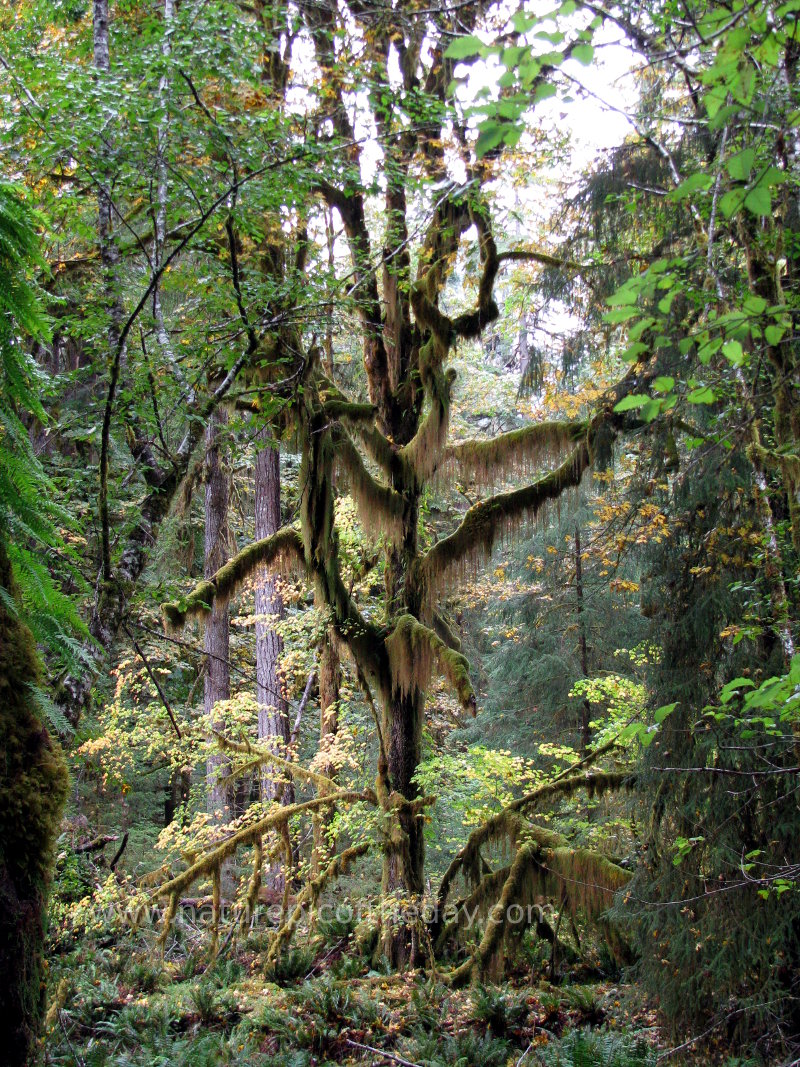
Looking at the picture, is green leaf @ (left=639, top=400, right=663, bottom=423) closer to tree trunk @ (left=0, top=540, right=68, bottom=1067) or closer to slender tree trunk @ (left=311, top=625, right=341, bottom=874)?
tree trunk @ (left=0, top=540, right=68, bottom=1067)

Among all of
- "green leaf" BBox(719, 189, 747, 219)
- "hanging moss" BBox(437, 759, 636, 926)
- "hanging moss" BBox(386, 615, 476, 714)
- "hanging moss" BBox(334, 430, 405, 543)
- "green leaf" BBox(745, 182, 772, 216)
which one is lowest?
"hanging moss" BBox(437, 759, 636, 926)

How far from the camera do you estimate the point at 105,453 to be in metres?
3.48

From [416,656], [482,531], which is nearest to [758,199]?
[416,656]

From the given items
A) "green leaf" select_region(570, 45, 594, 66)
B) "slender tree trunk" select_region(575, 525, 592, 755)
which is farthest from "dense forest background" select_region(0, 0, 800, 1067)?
"slender tree trunk" select_region(575, 525, 592, 755)

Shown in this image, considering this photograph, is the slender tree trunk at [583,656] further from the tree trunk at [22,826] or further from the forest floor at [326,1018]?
the tree trunk at [22,826]

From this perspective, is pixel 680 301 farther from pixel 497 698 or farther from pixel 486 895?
pixel 497 698

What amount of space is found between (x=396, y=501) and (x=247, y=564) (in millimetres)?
1782

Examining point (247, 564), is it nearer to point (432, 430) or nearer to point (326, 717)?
point (432, 430)

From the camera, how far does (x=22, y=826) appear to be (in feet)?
6.94

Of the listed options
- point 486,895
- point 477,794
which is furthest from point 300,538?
point 486,895

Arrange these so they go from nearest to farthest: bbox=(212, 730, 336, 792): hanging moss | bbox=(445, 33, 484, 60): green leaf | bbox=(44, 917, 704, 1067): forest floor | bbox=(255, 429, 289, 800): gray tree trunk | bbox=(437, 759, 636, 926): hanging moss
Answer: bbox=(445, 33, 484, 60): green leaf < bbox=(44, 917, 704, 1067): forest floor < bbox=(437, 759, 636, 926): hanging moss < bbox=(212, 730, 336, 792): hanging moss < bbox=(255, 429, 289, 800): gray tree trunk

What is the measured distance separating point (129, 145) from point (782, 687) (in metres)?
4.05

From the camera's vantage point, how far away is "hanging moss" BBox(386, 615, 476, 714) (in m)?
7.39

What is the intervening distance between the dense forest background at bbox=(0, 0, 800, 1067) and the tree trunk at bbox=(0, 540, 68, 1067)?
1 cm
